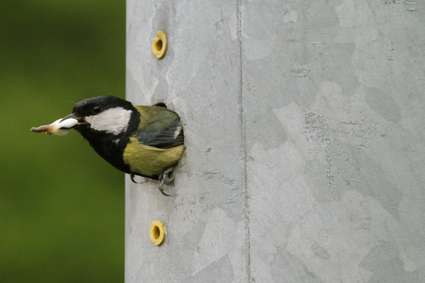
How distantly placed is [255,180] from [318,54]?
1.16ft

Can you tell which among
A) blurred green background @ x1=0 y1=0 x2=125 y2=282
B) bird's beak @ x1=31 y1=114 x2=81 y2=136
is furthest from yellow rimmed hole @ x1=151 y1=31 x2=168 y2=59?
blurred green background @ x1=0 y1=0 x2=125 y2=282

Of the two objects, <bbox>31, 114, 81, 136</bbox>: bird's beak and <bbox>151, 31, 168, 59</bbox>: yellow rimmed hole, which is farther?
<bbox>151, 31, 168, 59</bbox>: yellow rimmed hole

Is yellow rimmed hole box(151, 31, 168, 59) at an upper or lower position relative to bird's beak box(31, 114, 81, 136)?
upper

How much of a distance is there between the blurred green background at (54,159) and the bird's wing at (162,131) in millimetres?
1665

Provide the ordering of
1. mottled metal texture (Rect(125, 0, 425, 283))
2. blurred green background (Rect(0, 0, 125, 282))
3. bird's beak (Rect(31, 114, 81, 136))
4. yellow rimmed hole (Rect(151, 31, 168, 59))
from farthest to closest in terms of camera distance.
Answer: blurred green background (Rect(0, 0, 125, 282))
yellow rimmed hole (Rect(151, 31, 168, 59))
bird's beak (Rect(31, 114, 81, 136))
mottled metal texture (Rect(125, 0, 425, 283))

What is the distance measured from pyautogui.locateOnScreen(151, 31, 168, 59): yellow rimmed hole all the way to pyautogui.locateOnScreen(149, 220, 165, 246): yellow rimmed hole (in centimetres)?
51

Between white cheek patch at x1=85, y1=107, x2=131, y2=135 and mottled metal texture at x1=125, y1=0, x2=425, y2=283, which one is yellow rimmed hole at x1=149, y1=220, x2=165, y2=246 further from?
white cheek patch at x1=85, y1=107, x2=131, y2=135

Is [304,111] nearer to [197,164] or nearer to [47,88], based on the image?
[197,164]

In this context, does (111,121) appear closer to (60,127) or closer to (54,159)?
(60,127)

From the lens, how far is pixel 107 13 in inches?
134

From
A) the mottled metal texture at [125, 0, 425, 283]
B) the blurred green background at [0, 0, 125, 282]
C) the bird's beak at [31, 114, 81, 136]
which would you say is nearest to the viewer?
the mottled metal texture at [125, 0, 425, 283]

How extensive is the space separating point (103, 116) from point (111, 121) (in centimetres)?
3

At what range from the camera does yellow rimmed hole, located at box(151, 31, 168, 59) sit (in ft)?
4.96

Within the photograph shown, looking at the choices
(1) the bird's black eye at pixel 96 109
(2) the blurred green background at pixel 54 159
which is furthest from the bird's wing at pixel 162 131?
(2) the blurred green background at pixel 54 159
